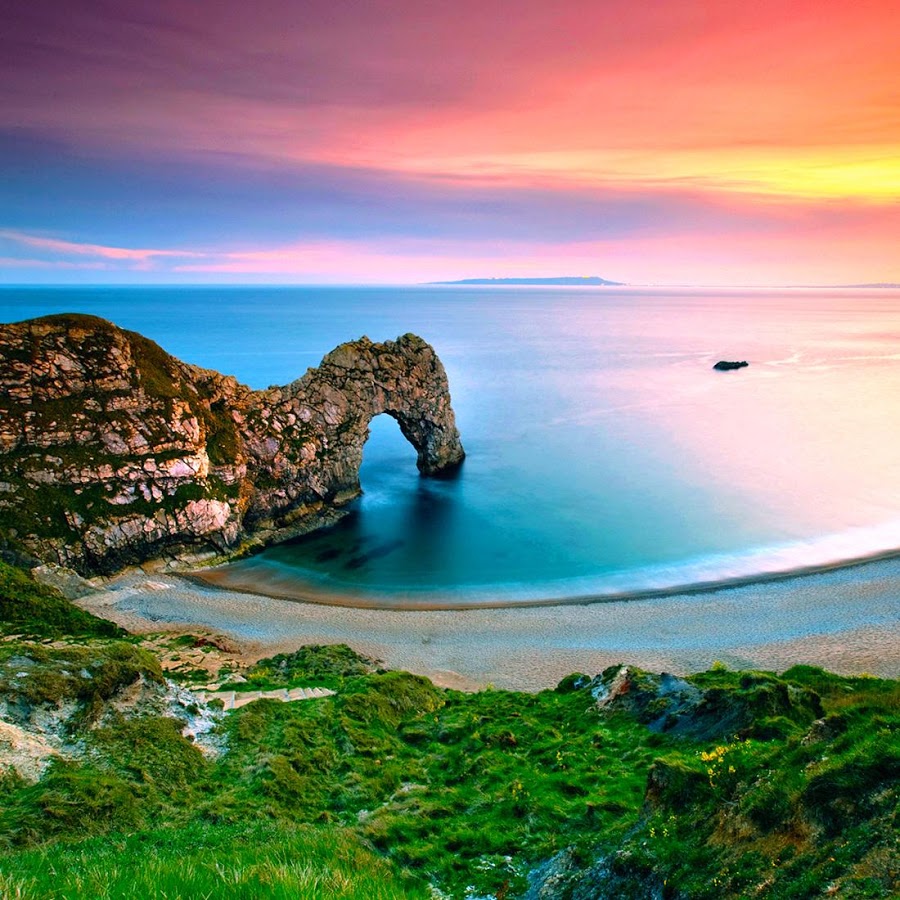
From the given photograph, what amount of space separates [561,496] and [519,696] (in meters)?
37.4

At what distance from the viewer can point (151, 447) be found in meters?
46.4

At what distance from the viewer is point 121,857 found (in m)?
11.1

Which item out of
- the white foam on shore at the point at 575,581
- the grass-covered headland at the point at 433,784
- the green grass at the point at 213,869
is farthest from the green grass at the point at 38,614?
the green grass at the point at 213,869

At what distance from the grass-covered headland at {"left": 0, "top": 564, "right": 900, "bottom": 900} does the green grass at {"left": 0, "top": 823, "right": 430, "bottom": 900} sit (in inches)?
2.6

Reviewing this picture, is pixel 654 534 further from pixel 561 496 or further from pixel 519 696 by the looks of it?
pixel 519 696

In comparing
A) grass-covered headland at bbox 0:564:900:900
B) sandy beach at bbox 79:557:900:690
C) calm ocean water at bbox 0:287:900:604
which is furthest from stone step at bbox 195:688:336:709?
calm ocean water at bbox 0:287:900:604

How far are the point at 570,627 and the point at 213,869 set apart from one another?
32.3 meters

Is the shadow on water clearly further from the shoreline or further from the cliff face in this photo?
the cliff face

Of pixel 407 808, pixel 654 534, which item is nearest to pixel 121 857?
pixel 407 808

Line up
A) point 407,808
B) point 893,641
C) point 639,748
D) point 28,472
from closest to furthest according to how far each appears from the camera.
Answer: point 407,808, point 639,748, point 893,641, point 28,472

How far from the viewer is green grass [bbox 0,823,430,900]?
269 inches

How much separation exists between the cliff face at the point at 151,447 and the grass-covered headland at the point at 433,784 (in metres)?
14.4

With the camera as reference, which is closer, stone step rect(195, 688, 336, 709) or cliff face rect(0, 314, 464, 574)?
stone step rect(195, 688, 336, 709)

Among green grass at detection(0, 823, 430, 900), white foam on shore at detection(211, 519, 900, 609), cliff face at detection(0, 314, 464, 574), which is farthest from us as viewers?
white foam on shore at detection(211, 519, 900, 609)
